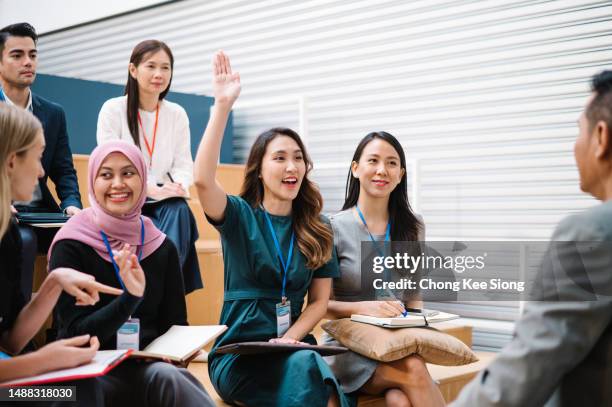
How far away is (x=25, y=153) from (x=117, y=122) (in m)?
1.91

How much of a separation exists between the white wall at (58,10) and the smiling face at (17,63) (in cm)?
424

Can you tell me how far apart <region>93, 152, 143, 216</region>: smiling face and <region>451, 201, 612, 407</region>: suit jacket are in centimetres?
158

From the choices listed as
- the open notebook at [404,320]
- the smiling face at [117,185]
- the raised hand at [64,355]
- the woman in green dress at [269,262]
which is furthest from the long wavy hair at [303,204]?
the raised hand at [64,355]

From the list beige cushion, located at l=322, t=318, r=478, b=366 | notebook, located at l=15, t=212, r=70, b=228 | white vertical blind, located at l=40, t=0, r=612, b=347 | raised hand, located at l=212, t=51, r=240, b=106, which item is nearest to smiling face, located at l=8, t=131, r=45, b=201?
raised hand, located at l=212, t=51, r=240, b=106

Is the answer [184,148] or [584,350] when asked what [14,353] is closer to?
[584,350]

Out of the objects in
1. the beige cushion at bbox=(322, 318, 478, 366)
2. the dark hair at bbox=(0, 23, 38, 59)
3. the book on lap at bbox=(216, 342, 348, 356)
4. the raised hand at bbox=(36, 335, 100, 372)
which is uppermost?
the dark hair at bbox=(0, 23, 38, 59)

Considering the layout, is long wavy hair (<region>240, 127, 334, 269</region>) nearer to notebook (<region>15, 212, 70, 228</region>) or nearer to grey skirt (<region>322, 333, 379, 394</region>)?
grey skirt (<region>322, 333, 379, 394</region>)

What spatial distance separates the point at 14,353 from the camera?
2012 mm

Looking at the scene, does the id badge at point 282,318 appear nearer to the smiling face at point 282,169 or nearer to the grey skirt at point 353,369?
the grey skirt at point 353,369

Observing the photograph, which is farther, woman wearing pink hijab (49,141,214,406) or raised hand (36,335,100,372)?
woman wearing pink hijab (49,141,214,406)

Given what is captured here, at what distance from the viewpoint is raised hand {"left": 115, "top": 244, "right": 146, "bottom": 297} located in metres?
2.11

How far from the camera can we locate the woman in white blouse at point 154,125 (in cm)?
367

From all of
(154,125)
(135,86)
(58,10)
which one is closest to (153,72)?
(135,86)

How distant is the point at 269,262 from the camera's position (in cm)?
279
